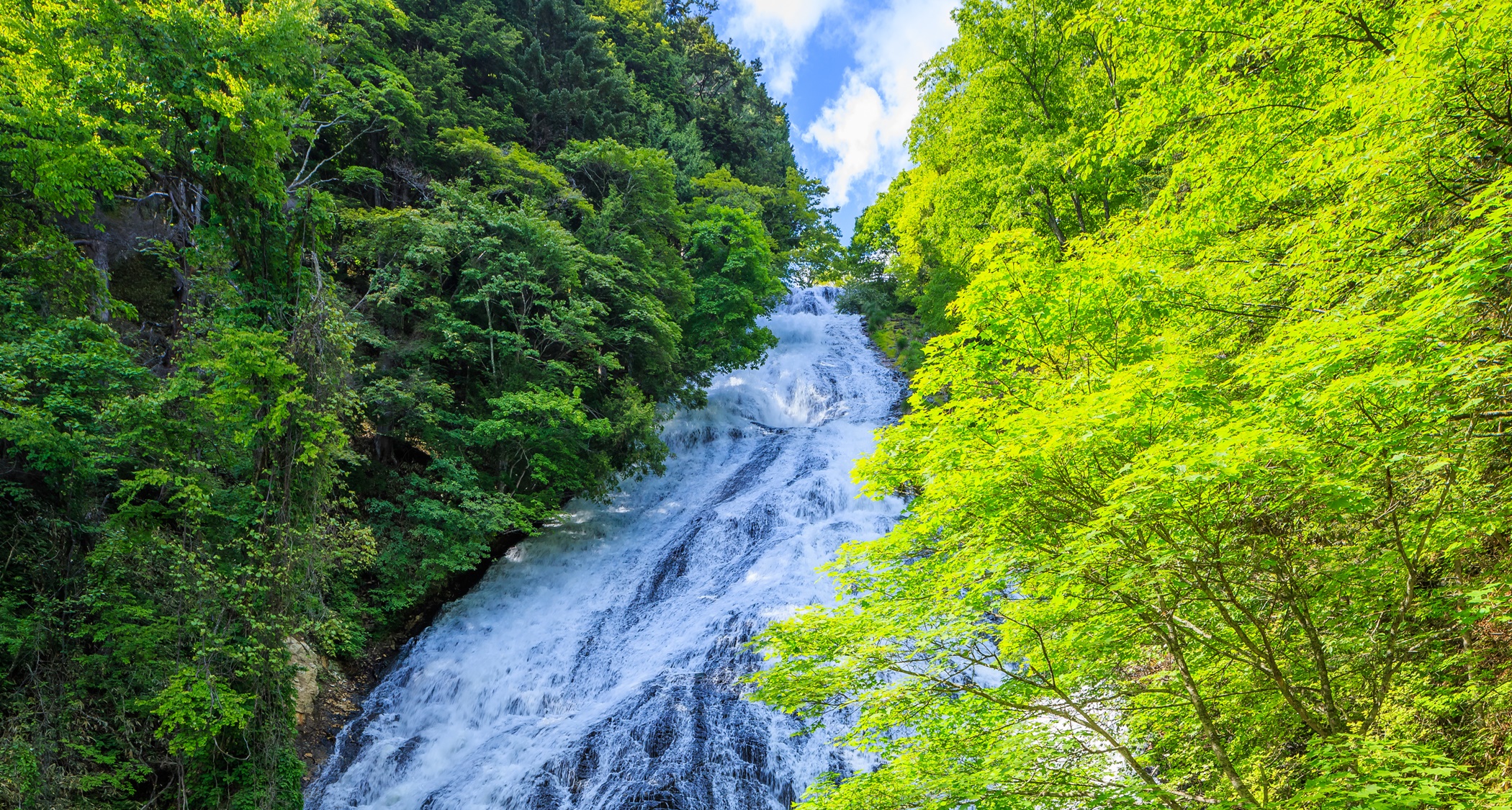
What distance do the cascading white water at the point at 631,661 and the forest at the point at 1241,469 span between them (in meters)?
4.06

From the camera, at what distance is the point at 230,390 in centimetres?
698

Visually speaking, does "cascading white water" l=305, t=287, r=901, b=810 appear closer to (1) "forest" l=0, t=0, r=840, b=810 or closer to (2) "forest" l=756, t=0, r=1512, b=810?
(1) "forest" l=0, t=0, r=840, b=810

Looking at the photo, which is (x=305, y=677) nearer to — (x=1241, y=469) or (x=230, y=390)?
(x=230, y=390)

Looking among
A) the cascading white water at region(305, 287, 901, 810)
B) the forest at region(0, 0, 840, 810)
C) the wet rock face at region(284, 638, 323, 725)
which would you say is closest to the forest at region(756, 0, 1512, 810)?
the cascading white water at region(305, 287, 901, 810)

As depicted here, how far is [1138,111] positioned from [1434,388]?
372cm

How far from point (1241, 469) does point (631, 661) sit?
9.18 metres

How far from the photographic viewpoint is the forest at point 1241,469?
262cm

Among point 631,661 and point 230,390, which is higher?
point 631,661

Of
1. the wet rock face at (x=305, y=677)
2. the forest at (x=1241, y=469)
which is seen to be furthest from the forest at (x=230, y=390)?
the forest at (x=1241, y=469)

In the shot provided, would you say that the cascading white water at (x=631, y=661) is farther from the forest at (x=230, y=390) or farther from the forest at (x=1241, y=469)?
the forest at (x=1241, y=469)

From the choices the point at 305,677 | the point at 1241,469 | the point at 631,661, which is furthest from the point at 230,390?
the point at 1241,469

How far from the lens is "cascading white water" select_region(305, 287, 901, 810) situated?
778cm

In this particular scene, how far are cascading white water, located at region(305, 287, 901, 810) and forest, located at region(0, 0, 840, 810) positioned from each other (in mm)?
1095

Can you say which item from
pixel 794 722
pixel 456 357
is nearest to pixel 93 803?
pixel 794 722
